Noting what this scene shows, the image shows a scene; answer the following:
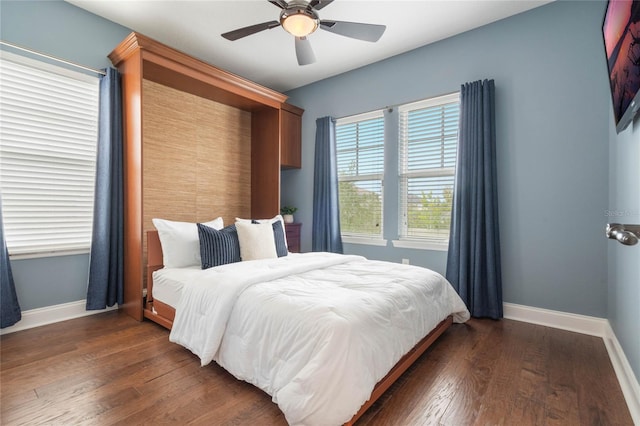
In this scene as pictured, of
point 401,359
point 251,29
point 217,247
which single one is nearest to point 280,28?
point 251,29

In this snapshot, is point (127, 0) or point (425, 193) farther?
point (425, 193)

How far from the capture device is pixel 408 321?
195 centimetres

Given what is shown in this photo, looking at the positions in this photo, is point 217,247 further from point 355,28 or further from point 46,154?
point 355,28

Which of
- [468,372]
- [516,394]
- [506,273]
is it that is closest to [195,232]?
[468,372]

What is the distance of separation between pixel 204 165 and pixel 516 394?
380 cm

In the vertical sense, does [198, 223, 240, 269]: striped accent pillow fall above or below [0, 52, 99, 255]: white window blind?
below

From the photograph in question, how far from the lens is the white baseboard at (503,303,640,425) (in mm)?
1673

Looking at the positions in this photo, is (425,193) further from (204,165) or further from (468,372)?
(204,165)

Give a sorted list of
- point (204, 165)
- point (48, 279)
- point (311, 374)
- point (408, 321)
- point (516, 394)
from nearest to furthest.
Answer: point (311, 374)
point (516, 394)
point (408, 321)
point (48, 279)
point (204, 165)

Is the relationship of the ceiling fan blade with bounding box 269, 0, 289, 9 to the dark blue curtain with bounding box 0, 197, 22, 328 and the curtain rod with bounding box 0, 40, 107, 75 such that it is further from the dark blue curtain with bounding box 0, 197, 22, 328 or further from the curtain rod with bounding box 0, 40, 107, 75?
the dark blue curtain with bounding box 0, 197, 22, 328

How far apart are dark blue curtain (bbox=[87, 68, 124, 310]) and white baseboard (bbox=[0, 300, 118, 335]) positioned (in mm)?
102

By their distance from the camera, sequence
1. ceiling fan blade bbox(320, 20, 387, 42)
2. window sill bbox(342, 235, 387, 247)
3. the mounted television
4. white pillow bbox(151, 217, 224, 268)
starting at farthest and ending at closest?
1. window sill bbox(342, 235, 387, 247)
2. white pillow bbox(151, 217, 224, 268)
3. ceiling fan blade bbox(320, 20, 387, 42)
4. the mounted television

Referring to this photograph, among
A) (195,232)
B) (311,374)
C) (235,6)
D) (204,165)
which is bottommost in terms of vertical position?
(311,374)

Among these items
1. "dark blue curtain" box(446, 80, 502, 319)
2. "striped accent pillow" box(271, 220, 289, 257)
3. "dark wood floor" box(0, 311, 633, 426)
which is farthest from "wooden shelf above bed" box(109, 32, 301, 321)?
"dark blue curtain" box(446, 80, 502, 319)
